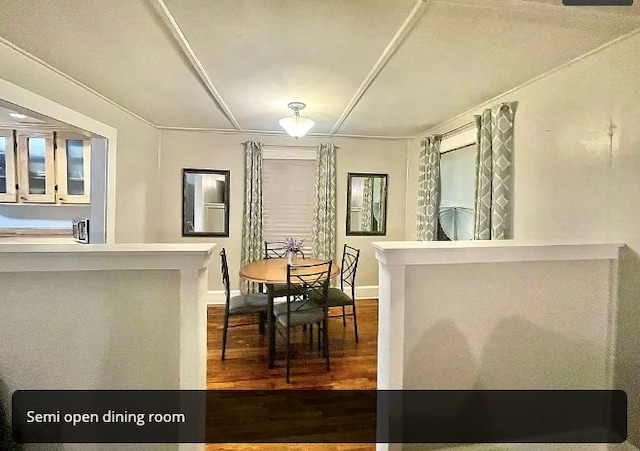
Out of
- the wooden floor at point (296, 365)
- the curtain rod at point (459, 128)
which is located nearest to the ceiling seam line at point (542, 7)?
the curtain rod at point (459, 128)

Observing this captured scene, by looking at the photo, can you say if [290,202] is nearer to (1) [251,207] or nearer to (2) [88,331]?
(1) [251,207]

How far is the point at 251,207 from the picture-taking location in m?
4.45

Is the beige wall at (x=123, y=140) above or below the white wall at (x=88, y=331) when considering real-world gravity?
above

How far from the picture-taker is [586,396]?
73.0 inches

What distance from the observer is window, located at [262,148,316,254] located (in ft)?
15.2

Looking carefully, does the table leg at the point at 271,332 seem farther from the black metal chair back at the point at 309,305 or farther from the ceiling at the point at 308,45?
A: the ceiling at the point at 308,45

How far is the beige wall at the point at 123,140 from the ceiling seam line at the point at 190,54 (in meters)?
1.03

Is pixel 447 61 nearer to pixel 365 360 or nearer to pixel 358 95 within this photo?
pixel 358 95

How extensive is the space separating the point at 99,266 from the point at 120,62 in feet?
5.02

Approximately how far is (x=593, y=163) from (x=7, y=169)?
523 centimetres

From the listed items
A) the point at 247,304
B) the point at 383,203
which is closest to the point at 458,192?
the point at 383,203

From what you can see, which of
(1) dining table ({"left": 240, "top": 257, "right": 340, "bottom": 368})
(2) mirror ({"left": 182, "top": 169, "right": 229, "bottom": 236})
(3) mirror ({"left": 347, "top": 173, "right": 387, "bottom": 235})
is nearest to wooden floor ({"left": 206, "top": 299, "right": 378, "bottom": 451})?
(1) dining table ({"left": 240, "top": 257, "right": 340, "bottom": 368})

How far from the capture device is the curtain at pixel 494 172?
8.64ft

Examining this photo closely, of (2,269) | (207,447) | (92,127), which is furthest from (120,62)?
(207,447)
